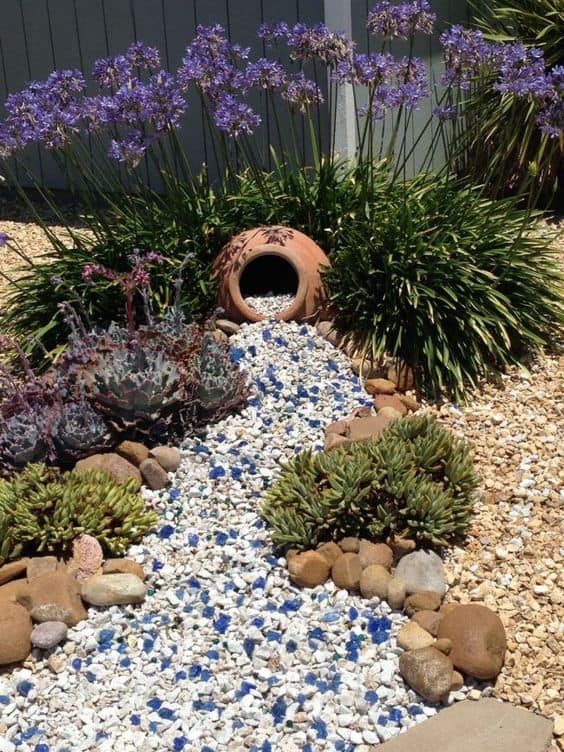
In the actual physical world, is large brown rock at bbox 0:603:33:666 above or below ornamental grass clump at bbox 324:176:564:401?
below

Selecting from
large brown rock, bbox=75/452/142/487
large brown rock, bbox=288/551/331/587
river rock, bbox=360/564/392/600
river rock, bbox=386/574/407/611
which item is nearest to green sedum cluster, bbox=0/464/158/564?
large brown rock, bbox=75/452/142/487

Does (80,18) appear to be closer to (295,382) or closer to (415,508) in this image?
(295,382)

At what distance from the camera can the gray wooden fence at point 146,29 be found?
7547 millimetres

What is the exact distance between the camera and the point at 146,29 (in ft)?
27.1

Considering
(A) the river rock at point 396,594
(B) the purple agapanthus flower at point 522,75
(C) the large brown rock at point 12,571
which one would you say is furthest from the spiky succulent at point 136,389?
(B) the purple agapanthus flower at point 522,75

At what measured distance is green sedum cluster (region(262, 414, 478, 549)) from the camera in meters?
3.84

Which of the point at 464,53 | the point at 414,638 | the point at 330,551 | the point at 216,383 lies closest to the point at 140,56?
the point at 464,53

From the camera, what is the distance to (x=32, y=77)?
29.8 ft

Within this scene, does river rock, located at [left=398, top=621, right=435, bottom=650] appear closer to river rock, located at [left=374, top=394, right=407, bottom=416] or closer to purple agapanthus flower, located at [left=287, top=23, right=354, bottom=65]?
river rock, located at [left=374, top=394, right=407, bottom=416]

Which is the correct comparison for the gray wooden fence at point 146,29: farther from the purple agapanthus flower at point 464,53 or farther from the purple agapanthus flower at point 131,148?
the purple agapanthus flower at point 131,148

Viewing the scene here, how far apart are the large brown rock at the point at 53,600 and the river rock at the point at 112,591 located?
0.05 metres

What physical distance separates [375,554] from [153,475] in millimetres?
1076

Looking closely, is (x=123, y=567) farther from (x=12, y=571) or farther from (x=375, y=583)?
(x=375, y=583)

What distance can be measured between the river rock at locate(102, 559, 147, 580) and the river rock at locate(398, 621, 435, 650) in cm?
101
